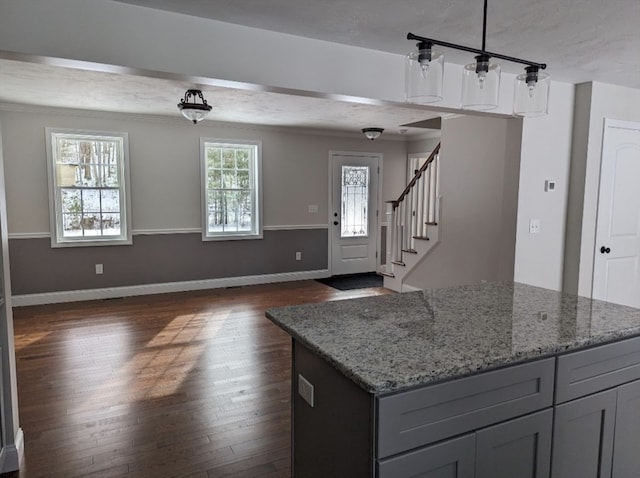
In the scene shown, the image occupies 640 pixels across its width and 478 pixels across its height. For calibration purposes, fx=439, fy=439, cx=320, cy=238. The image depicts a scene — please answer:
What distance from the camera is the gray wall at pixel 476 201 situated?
4.10 m

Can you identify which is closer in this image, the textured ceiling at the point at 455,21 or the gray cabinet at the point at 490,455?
the gray cabinet at the point at 490,455

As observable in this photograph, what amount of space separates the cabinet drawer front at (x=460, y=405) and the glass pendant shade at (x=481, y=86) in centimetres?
104

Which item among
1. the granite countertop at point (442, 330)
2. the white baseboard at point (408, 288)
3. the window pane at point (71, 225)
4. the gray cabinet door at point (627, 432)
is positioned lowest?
the white baseboard at point (408, 288)

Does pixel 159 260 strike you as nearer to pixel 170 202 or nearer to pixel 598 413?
pixel 170 202

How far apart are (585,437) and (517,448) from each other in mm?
372

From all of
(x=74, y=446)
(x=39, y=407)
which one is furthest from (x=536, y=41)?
(x=39, y=407)

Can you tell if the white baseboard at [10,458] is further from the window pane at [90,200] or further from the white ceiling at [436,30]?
the window pane at [90,200]

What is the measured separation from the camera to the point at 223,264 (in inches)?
256

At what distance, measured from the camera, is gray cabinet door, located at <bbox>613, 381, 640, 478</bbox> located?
1.73m

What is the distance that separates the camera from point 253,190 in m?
6.66

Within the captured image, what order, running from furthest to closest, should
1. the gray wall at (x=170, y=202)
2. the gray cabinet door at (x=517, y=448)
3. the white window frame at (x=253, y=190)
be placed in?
1. the white window frame at (x=253, y=190)
2. the gray wall at (x=170, y=202)
3. the gray cabinet door at (x=517, y=448)

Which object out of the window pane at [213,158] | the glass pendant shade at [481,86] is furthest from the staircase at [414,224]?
the glass pendant shade at [481,86]

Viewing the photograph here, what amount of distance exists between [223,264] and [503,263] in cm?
395

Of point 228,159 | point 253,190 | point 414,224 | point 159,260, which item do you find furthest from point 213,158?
point 414,224
